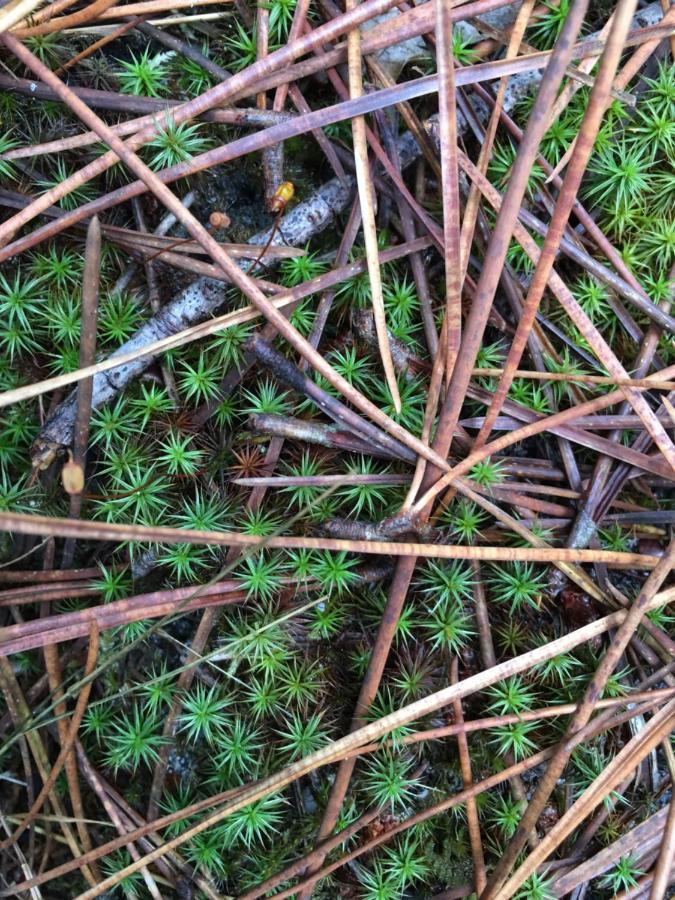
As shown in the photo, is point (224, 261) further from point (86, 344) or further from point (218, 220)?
point (86, 344)

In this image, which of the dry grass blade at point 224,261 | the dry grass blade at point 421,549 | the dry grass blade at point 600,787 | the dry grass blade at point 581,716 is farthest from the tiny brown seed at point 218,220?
the dry grass blade at point 600,787

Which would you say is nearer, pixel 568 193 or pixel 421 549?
pixel 568 193

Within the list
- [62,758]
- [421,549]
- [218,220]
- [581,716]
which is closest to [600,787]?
[581,716]

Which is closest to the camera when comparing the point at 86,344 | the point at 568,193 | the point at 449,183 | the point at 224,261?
the point at 568,193

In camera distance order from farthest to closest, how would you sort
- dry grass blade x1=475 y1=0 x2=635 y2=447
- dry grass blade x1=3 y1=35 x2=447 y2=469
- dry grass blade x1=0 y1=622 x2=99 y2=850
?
dry grass blade x1=0 y1=622 x2=99 y2=850
dry grass blade x1=3 y1=35 x2=447 y2=469
dry grass blade x1=475 y1=0 x2=635 y2=447

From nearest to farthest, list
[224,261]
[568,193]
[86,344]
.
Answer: [568,193] < [224,261] < [86,344]

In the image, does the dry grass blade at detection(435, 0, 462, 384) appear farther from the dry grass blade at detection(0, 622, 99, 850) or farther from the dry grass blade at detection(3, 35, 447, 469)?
the dry grass blade at detection(0, 622, 99, 850)

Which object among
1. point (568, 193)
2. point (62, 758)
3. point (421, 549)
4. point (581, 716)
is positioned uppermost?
point (568, 193)

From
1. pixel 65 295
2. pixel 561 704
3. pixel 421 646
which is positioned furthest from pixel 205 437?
pixel 561 704

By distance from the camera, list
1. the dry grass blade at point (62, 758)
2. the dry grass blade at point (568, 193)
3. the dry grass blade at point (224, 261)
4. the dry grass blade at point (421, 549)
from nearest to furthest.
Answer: the dry grass blade at point (568, 193) → the dry grass blade at point (421, 549) → the dry grass blade at point (224, 261) → the dry grass blade at point (62, 758)

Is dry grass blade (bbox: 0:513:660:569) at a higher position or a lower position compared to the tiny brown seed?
lower

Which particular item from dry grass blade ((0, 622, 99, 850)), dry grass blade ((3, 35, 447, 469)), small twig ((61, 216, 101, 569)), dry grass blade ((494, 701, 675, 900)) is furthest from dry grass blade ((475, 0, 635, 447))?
dry grass blade ((0, 622, 99, 850))

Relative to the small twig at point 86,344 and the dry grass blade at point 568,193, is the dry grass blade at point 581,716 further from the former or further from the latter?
the small twig at point 86,344
